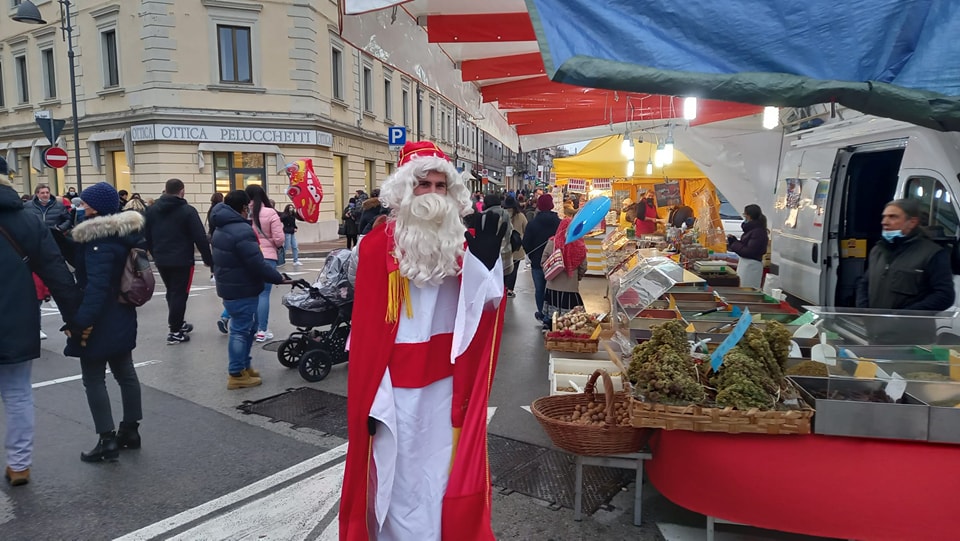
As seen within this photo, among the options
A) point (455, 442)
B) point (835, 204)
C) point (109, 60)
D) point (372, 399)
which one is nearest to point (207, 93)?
point (109, 60)

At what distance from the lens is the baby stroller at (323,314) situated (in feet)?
19.3

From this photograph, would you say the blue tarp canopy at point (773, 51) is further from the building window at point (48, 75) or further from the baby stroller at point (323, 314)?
the building window at point (48, 75)

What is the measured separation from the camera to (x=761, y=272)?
8.80 metres

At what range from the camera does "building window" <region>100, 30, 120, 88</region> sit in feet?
67.7

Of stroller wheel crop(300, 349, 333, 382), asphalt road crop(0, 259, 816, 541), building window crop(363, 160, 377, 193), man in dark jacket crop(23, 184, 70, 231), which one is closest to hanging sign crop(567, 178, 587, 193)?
building window crop(363, 160, 377, 193)

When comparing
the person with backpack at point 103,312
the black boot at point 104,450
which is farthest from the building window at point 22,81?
the black boot at point 104,450

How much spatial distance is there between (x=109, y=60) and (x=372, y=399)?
23760mm

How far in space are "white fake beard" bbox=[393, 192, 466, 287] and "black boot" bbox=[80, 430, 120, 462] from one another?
10.4 feet

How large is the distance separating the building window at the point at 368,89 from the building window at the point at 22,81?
14371 millimetres

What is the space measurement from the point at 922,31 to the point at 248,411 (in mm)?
5204

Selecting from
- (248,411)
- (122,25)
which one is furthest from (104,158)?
(248,411)

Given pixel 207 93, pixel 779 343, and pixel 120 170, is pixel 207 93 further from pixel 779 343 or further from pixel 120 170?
pixel 779 343

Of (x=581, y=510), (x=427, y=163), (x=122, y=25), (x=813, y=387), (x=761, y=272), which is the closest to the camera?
(x=427, y=163)

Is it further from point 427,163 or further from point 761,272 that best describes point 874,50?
point 761,272
